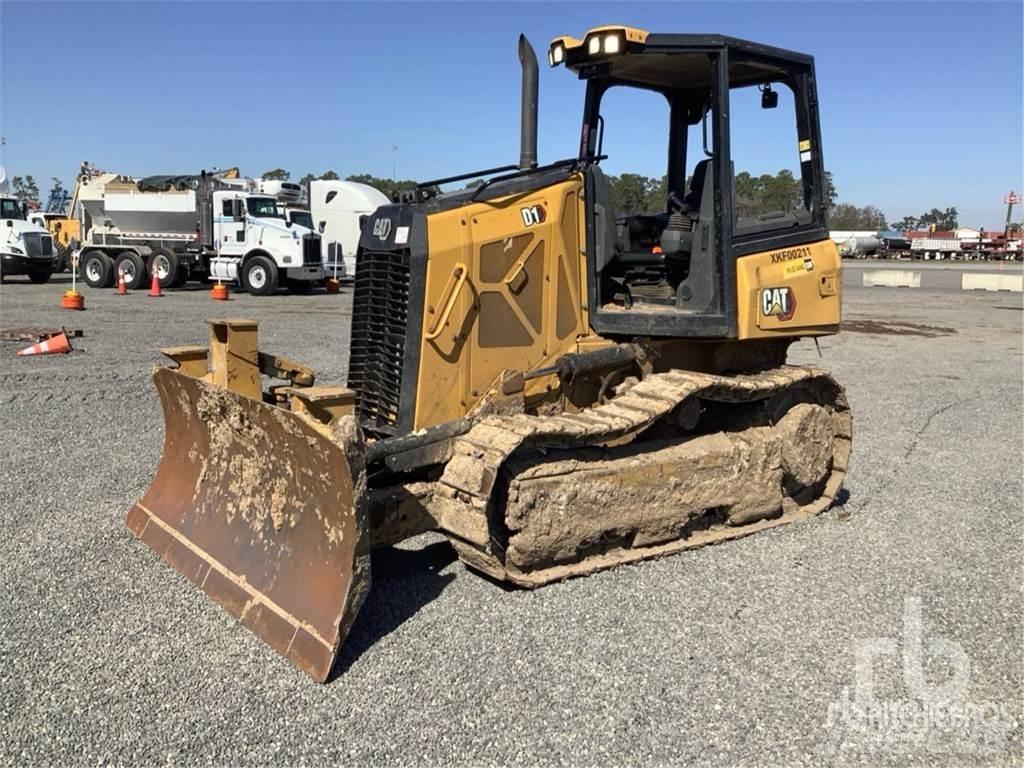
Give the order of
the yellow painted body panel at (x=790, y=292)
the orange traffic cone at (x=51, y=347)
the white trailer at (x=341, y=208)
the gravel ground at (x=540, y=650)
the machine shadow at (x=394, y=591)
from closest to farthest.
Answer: the gravel ground at (x=540, y=650) < the machine shadow at (x=394, y=591) < the yellow painted body panel at (x=790, y=292) < the orange traffic cone at (x=51, y=347) < the white trailer at (x=341, y=208)

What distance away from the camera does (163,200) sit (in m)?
24.9

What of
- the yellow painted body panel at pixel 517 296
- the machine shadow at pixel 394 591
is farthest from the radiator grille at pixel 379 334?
the machine shadow at pixel 394 591

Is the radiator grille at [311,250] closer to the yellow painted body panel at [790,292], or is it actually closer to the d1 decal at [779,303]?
the yellow painted body panel at [790,292]

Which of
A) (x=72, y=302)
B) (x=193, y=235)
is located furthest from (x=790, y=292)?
(x=193, y=235)

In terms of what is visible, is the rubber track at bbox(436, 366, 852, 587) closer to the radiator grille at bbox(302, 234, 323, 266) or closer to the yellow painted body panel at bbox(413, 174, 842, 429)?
the yellow painted body panel at bbox(413, 174, 842, 429)

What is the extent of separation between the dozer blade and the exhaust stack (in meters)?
2.20

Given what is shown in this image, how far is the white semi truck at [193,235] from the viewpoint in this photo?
918 inches

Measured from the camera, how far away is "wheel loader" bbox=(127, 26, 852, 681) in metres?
4.36

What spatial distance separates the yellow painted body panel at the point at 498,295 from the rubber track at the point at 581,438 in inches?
14.2

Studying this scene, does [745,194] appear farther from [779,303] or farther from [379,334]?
[379,334]

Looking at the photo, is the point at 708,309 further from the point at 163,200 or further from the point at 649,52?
the point at 163,200

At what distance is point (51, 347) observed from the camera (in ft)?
38.7

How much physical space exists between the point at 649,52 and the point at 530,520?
9.07 ft

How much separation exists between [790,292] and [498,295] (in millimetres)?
1979
